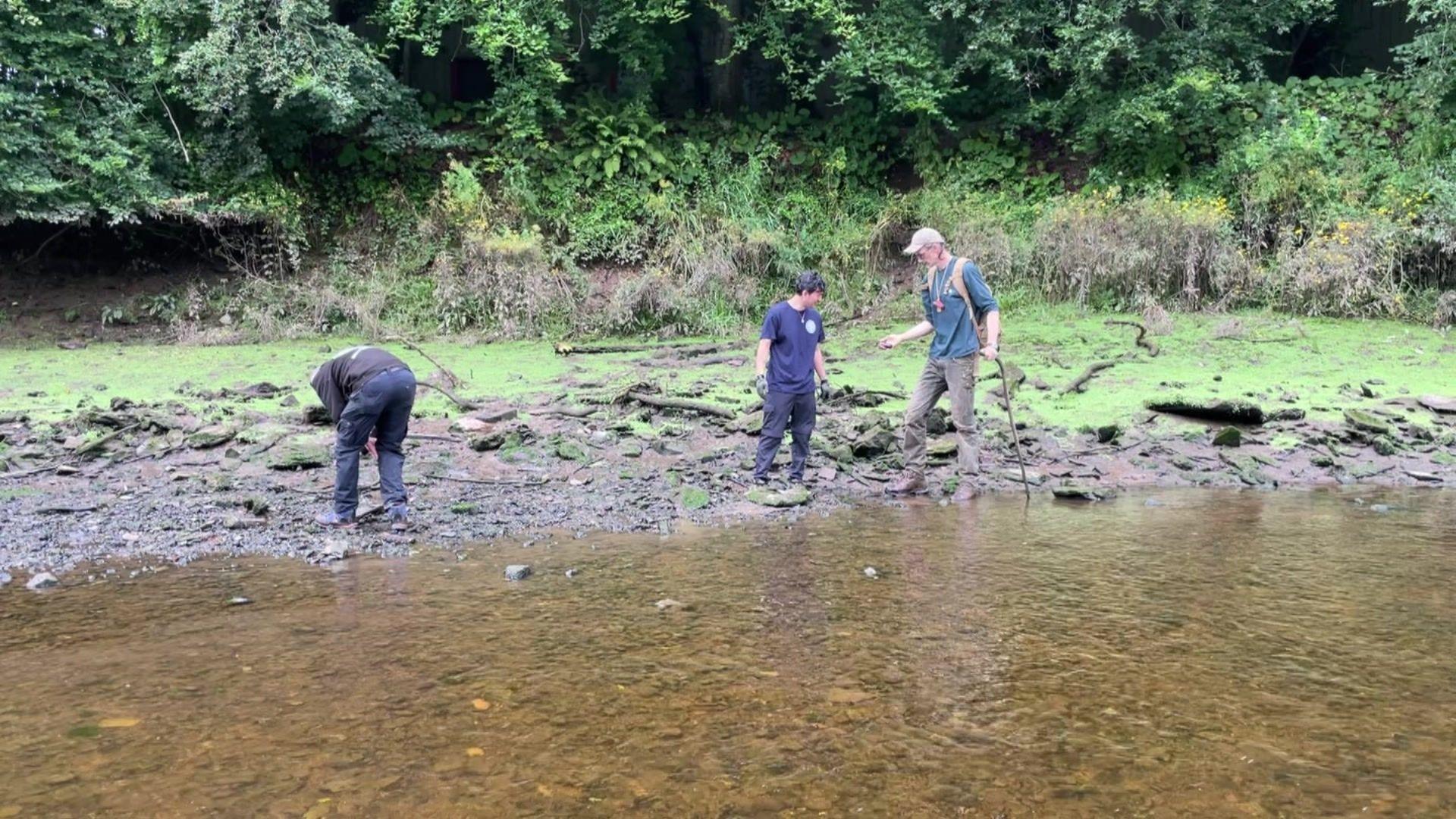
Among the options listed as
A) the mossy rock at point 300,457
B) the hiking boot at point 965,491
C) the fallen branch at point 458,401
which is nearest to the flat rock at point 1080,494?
the hiking boot at point 965,491

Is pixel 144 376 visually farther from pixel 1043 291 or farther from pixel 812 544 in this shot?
pixel 1043 291

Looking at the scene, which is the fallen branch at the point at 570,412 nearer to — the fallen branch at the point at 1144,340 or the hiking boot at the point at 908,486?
the hiking boot at the point at 908,486

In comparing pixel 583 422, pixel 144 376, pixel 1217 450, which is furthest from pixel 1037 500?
pixel 144 376

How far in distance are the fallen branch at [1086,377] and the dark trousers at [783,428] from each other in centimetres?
371

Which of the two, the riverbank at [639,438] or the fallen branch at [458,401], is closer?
the riverbank at [639,438]

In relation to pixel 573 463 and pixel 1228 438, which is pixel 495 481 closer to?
pixel 573 463

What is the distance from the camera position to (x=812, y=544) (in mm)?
6484

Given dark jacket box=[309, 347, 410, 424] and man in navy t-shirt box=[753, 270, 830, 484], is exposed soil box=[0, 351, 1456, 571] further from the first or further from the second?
dark jacket box=[309, 347, 410, 424]

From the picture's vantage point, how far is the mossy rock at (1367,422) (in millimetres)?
9047

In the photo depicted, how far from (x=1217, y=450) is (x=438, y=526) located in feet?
21.0

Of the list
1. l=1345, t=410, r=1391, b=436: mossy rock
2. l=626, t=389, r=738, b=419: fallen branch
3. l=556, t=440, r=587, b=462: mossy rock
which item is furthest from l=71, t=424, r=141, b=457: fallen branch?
l=1345, t=410, r=1391, b=436: mossy rock

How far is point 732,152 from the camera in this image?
1905cm

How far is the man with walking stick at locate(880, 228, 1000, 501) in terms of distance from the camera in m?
7.68

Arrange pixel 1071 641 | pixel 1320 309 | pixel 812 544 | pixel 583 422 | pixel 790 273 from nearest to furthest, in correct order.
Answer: pixel 1071 641 → pixel 812 544 → pixel 583 422 → pixel 1320 309 → pixel 790 273
